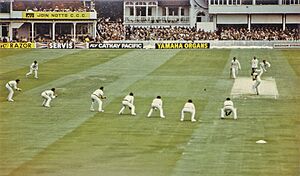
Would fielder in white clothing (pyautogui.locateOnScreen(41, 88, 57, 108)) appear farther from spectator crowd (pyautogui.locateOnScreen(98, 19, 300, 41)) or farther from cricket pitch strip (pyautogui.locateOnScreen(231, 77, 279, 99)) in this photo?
spectator crowd (pyautogui.locateOnScreen(98, 19, 300, 41))

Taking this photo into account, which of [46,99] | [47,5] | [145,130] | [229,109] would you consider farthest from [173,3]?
[145,130]

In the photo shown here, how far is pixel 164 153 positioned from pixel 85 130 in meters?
5.38

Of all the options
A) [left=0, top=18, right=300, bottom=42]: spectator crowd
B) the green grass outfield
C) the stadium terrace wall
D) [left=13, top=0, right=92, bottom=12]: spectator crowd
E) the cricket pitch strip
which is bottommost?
the green grass outfield

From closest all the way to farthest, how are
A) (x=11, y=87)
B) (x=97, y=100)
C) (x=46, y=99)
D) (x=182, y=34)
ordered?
(x=97, y=100), (x=46, y=99), (x=11, y=87), (x=182, y=34)

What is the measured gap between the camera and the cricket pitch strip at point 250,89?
39.9 metres

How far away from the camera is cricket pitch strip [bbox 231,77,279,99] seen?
39875 mm

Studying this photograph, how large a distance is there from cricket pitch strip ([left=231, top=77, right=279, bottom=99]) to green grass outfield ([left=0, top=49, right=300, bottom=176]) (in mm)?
522

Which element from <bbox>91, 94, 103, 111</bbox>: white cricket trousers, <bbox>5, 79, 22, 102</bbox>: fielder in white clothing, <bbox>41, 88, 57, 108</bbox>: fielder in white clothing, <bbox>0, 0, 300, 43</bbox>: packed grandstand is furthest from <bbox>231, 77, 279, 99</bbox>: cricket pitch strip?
<bbox>0, 0, 300, 43</bbox>: packed grandstand

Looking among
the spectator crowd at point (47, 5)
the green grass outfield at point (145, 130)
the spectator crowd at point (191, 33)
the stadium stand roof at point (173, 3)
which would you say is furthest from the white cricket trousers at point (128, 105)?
the stadium stand roof at point (173, 3)

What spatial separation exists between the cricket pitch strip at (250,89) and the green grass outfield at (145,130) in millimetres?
522

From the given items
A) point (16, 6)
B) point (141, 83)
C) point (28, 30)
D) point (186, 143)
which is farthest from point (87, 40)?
point (186, 143)

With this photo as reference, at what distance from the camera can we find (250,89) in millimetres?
42562

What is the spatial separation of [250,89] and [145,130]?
50.3 ft

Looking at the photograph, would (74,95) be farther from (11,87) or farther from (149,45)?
(149,45)
